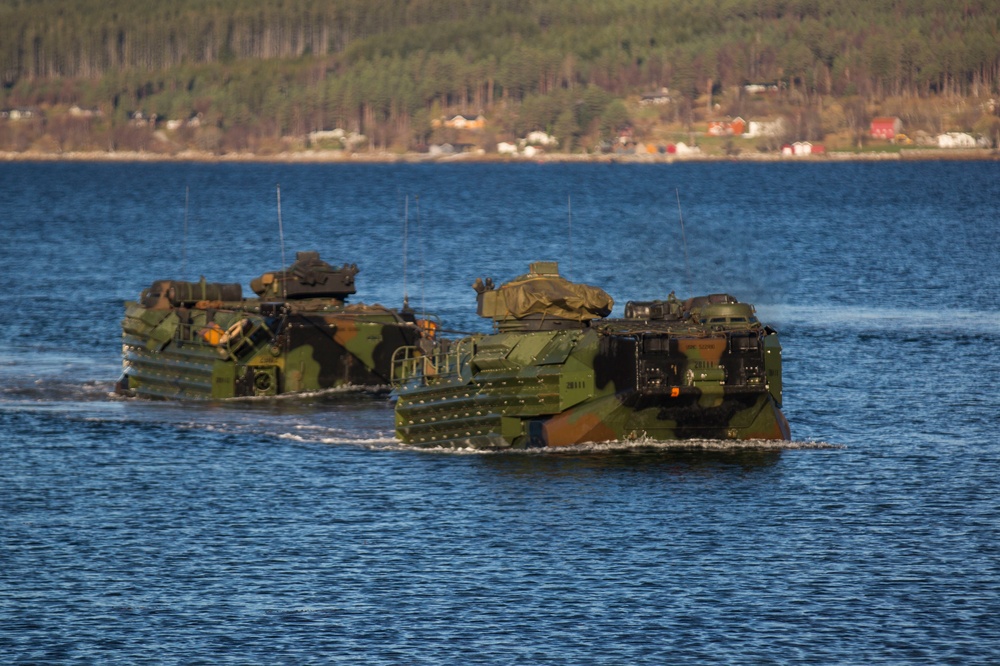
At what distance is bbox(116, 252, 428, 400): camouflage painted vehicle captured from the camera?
Result: 48312mm

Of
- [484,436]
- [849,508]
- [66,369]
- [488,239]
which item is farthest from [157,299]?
[488,239]

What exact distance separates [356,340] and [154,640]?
23931 mm

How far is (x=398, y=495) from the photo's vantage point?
1361 inches

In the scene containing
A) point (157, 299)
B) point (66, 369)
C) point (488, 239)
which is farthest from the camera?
point (488, 239)

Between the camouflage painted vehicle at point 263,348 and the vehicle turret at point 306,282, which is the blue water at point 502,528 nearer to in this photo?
the camouflage painted vehicle at point 263,348

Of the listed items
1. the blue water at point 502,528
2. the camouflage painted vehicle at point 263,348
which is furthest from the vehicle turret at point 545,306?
the camouflage painted vehicle at point 263,348

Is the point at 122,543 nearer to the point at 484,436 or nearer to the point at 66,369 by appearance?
the point at 484,436

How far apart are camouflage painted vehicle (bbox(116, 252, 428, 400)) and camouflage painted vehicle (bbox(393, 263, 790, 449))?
6928 millimetres

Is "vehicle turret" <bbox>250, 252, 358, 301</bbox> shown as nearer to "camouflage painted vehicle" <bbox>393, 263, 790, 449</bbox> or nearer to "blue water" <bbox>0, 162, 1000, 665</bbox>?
"blue water" <bbox>0, 162, 1000, 665</bbox>

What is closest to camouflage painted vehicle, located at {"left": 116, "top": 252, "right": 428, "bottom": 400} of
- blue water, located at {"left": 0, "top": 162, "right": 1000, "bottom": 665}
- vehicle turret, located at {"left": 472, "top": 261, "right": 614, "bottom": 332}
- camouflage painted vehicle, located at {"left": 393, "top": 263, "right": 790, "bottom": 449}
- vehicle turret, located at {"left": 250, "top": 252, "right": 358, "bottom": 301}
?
vehicle turret, located at {"left": 250, "top": 252, "right": 358, "bottom": 301}

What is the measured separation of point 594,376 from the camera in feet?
123

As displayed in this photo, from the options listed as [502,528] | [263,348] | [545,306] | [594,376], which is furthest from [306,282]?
[502,528]

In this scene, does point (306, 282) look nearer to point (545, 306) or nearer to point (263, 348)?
point (263, 348)

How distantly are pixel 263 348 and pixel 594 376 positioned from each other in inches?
539
